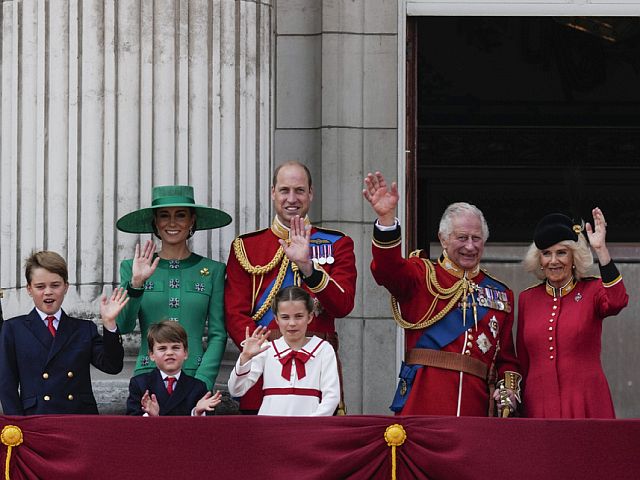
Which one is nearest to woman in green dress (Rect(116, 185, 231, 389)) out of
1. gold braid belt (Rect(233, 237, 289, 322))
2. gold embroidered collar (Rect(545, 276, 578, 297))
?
gold braid belt (Rect(233, 237, 289, 322))

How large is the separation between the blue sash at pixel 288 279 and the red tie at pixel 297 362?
423mm

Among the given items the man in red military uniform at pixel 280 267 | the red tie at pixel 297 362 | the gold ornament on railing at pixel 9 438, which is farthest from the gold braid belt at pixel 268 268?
the gold ornament on railing at pixel 9 438

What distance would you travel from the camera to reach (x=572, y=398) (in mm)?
8008

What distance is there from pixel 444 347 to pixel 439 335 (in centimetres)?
6

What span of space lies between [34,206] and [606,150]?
6105 mm

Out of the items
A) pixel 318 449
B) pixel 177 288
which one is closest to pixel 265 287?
pixel 177 288

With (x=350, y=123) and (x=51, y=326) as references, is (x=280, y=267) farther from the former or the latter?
(x=350, y=123)

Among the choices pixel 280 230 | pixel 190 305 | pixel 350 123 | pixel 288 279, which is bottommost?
pixel 190 305

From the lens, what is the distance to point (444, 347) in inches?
323

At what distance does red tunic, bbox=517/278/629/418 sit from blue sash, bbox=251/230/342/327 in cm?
104

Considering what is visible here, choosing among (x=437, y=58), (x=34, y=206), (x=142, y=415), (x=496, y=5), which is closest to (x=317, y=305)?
(x=142, y=415)

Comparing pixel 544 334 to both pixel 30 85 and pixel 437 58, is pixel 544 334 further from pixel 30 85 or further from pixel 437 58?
pixel 437 58

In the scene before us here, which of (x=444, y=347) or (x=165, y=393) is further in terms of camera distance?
(x=444, y=347)

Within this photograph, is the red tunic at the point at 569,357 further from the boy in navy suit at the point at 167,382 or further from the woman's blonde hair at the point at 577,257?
the boy in navy suit at the point at 167,382
